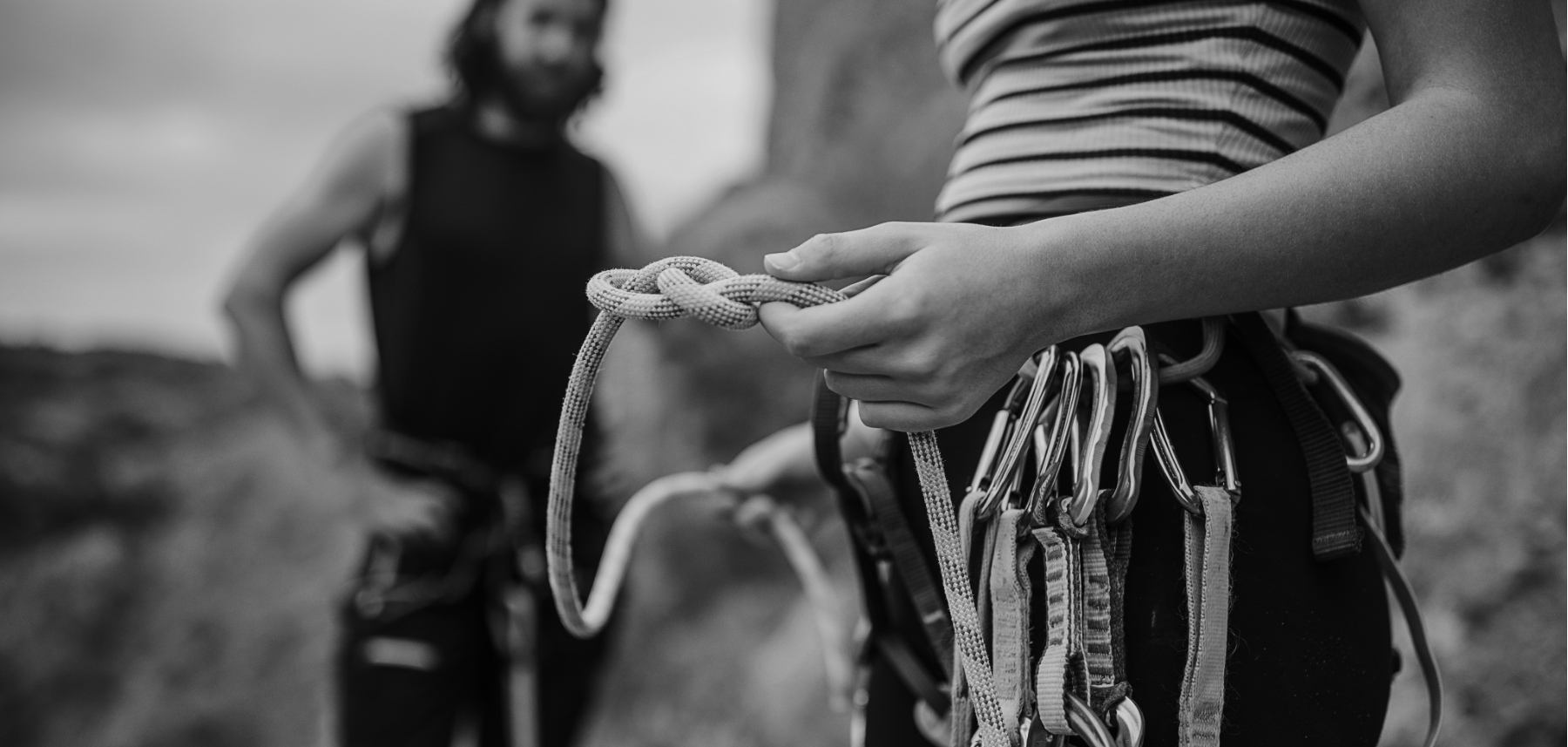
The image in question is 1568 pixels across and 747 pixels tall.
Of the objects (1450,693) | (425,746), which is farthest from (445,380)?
(1450,693)

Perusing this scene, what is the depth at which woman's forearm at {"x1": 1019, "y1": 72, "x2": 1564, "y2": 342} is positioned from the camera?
0.66 meters

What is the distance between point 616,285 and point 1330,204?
0.49m

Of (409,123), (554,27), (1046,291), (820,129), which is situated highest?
(820,129)

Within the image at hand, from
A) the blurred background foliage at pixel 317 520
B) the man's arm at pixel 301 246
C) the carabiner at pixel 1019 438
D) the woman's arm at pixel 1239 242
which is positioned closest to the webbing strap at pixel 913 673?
the carabiner at pixel 1019 438

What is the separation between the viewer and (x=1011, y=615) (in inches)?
29.2

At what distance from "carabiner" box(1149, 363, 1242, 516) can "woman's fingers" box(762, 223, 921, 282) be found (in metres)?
0.25

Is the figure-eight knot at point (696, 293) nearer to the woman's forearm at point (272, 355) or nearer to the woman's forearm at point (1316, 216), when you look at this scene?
the woman's forearm at point (1316, 216)

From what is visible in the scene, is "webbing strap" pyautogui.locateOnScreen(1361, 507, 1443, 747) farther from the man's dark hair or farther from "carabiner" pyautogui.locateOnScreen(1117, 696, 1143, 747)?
the man's dark hair

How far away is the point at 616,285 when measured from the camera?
77 cm

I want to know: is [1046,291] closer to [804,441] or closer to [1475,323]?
[804,441]

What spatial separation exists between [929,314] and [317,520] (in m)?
5.92

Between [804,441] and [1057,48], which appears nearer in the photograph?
[1057,48]

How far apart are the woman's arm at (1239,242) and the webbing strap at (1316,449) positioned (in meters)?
0.10

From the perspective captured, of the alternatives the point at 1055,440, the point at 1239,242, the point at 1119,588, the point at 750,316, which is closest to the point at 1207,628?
the point at 1119,588
